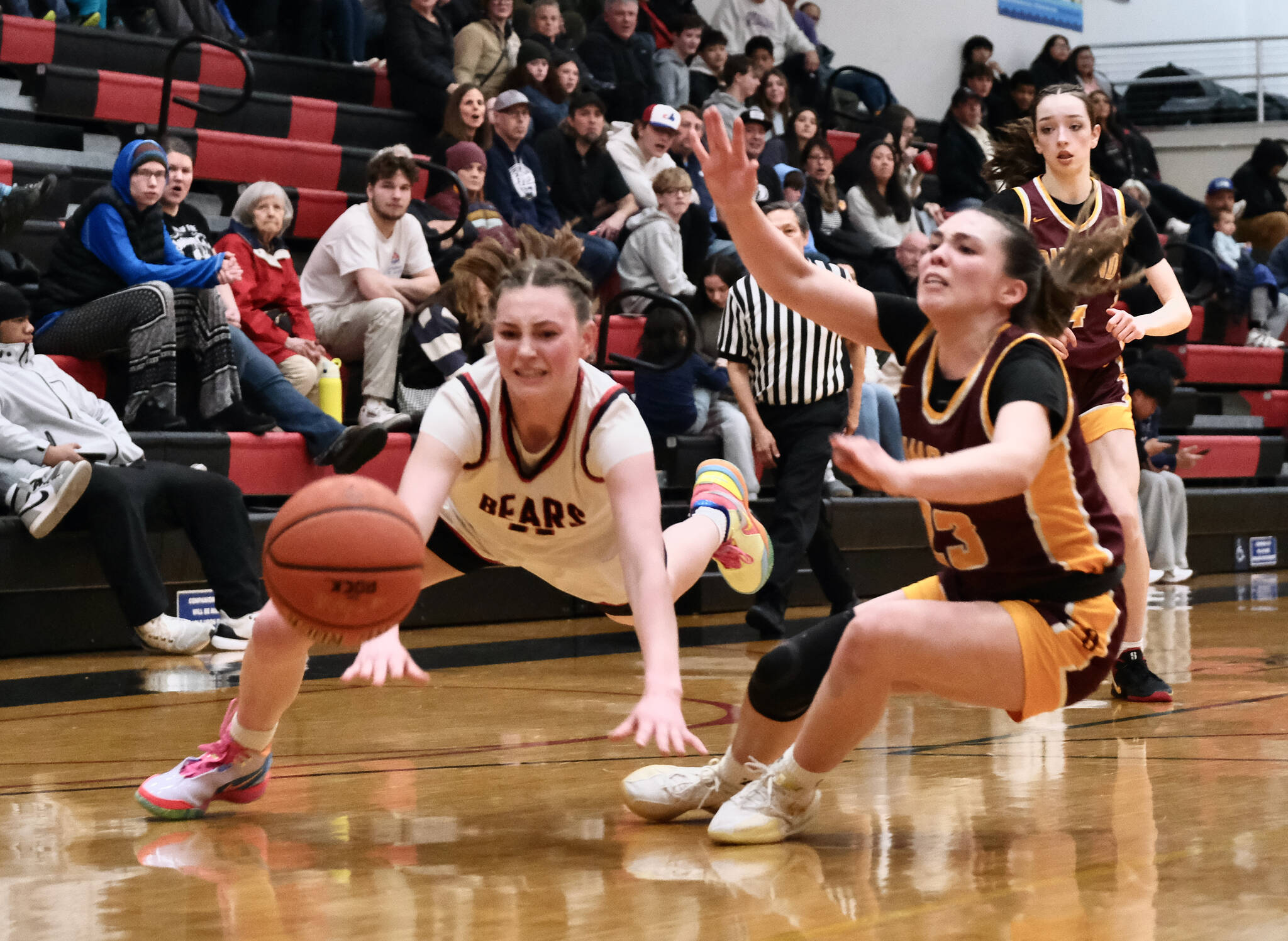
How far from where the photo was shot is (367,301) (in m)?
7.19

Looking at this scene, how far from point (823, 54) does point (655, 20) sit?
2636mm

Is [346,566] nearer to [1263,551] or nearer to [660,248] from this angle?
[660,248]

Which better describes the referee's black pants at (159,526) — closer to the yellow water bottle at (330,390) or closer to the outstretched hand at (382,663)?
the yellow water bottle at (330,390)

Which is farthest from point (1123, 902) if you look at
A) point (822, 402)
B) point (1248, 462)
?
point (1248, 462)

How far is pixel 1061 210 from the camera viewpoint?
4.52m

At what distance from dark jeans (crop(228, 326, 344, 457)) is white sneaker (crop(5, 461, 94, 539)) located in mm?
1234

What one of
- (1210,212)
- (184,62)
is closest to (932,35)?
(1210,212)

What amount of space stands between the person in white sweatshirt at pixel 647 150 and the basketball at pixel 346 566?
261 inches

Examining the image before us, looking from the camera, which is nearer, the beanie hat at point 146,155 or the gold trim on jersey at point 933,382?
the gold trim on jersey at point 933,382

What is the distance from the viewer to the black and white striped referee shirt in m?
6.51

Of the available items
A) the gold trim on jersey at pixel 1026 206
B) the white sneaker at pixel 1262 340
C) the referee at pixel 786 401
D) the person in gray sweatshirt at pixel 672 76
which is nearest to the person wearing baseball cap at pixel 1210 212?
the white sneaker at pixel 1262 340

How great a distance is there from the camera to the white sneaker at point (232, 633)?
19.4 feet

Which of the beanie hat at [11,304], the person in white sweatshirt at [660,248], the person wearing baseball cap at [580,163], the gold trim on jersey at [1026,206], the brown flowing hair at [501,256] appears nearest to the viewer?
the brown flowing hair at [501,256]

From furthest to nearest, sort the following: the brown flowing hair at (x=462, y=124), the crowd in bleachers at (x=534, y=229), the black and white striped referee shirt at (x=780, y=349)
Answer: the brown flowing hair at (x=462, y=124) < the black and white striped referee shirt at (x=780, y=349) < the crowd in bleachers at (x=534, y=229)
